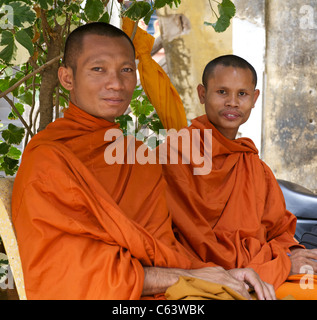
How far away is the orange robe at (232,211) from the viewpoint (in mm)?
2195

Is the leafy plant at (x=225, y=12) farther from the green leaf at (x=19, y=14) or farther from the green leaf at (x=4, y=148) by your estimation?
the green leaf at (x=4, y=148)

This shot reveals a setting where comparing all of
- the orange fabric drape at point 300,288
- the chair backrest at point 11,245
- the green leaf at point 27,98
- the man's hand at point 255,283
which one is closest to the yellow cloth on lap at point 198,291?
the man's hand at point 255,283

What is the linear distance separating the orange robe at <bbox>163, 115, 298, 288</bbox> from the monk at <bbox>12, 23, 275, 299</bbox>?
17 centimetres

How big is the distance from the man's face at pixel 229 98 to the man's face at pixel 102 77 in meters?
0.63

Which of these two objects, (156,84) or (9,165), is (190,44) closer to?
(156,84)

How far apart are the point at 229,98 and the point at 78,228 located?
1.15 m

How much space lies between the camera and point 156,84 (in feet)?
8.54

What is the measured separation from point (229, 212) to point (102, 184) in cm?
74

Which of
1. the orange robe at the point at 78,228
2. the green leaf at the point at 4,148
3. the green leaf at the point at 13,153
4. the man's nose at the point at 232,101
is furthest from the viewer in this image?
the green leaf at the point at 13,153

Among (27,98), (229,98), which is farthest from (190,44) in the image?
(229,98)

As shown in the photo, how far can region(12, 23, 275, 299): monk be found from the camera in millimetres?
1617

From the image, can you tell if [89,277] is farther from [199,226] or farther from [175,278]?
[199,226]

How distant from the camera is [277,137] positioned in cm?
469
